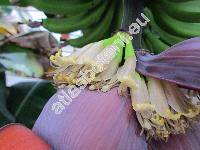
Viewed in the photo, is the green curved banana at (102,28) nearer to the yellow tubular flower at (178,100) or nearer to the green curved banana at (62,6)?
the green curved banana at (62,6)

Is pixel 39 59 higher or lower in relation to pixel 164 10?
lower

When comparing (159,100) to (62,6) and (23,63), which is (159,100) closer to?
(62,6)

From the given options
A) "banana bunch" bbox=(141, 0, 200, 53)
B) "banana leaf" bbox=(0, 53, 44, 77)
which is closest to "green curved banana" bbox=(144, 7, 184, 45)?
"banana bunch" bbox=(141, 0, 200, 53)

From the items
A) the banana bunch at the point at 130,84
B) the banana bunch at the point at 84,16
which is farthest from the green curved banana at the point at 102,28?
the banana bunch at the point at 130,84

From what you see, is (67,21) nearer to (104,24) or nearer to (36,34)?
(104,24)

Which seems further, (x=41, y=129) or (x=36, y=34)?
(x=36, y=34)

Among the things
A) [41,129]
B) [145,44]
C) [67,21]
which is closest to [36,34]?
[67,21]
